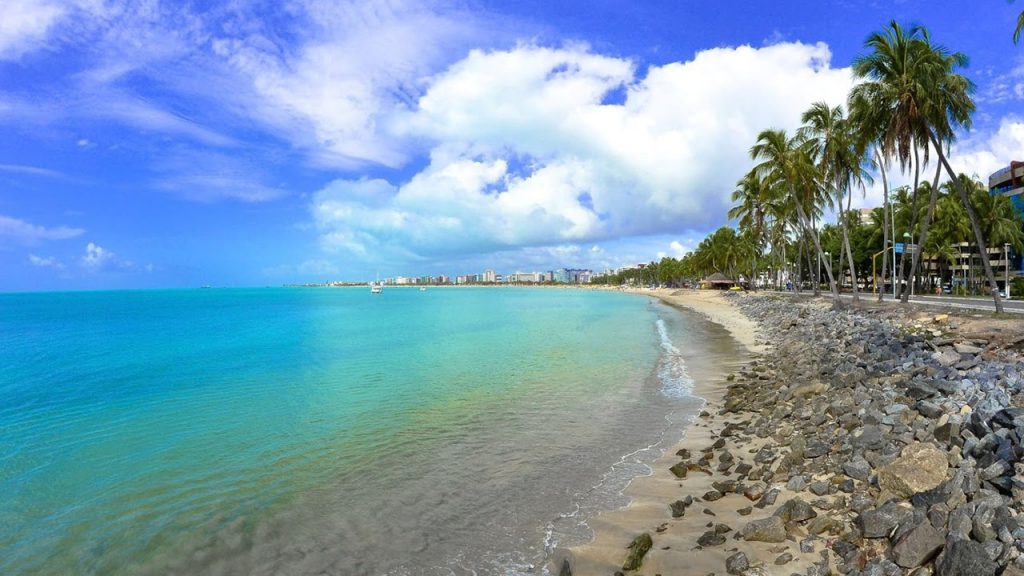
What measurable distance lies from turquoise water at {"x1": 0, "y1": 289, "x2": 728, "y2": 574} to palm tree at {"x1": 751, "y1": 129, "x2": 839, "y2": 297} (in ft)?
77.3

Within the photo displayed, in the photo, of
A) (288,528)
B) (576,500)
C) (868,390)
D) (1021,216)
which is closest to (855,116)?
(868,390)

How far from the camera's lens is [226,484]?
9078 millimetres

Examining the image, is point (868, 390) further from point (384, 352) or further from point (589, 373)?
point (384, 352)

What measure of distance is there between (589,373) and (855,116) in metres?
23.1

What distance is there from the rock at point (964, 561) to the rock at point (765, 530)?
151cm

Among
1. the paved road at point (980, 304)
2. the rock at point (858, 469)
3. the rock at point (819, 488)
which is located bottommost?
the rock at point (819, 488)

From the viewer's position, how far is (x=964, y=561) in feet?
13.9

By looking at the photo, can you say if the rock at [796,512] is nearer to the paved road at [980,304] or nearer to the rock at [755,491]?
the rock at [755,491]

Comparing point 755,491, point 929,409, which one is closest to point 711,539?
point 755,491

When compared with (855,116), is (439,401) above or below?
below

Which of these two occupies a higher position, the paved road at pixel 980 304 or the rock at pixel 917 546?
the paved road at pixel 980 304

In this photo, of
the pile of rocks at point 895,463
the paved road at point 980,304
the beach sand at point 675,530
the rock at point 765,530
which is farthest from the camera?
the paved road at point 980,304

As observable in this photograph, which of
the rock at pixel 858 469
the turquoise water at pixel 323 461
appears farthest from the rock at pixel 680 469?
the rock at pixel 858 469

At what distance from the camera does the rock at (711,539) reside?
19.6 ft
